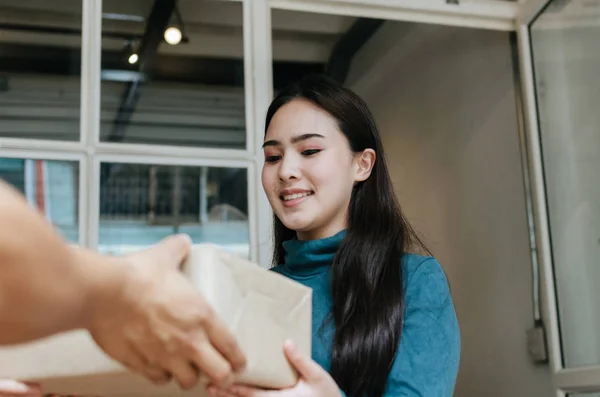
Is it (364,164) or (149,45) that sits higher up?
(149,45)

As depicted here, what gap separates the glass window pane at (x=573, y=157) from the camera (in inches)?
68.7

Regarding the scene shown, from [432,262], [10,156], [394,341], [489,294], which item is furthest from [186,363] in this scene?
[489,294]

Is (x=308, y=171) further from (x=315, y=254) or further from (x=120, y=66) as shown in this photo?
(x=120, y=66)

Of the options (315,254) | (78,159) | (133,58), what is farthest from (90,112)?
(315,254)

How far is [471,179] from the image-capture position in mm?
2385

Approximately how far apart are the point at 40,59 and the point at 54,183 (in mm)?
352

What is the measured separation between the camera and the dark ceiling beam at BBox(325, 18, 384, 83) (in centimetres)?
275

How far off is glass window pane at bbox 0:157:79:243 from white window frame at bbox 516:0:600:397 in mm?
1217

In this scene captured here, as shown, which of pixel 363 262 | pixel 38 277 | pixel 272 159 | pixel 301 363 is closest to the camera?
pixel 38 277

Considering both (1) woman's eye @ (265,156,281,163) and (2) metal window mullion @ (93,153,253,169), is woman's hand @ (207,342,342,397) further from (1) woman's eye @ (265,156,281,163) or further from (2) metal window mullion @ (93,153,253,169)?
(2) metal window mullion @ (93,153,253,169)

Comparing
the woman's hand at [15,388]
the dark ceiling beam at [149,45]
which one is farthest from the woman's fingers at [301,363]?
the dark ceiling beam at [149,45]

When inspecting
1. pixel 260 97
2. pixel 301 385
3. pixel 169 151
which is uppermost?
pixel 260 97

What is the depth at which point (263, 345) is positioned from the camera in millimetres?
616

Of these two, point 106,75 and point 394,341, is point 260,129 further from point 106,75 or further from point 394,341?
point 394,341
